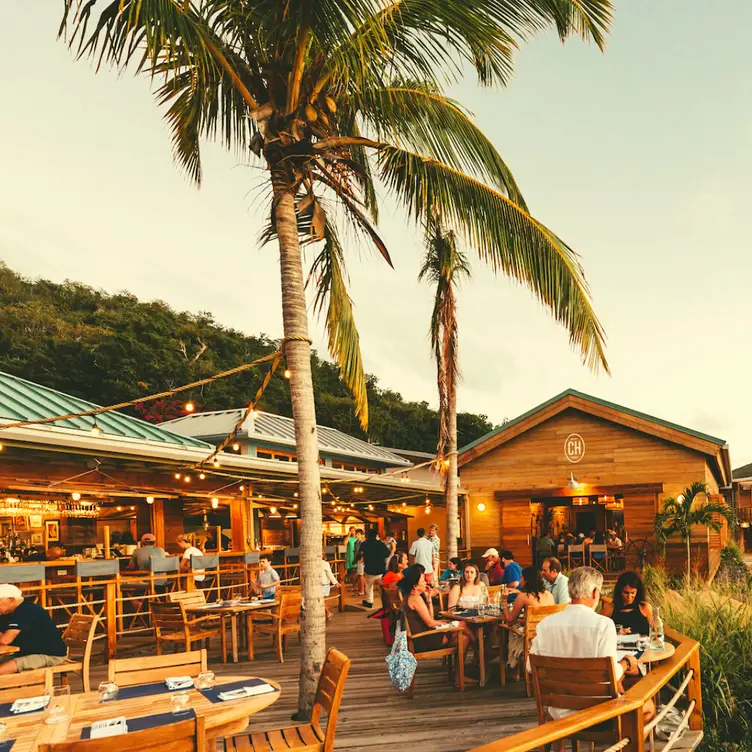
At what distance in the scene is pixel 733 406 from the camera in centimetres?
3512

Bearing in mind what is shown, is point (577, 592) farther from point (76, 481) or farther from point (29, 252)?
point (29, 252)

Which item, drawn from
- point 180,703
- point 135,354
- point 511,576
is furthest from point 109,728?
point 135,354

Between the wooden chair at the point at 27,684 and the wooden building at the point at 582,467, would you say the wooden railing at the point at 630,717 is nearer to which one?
the wooden chair at the point at 27,684

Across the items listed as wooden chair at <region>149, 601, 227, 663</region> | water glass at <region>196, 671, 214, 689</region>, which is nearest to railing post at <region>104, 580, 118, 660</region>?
wooden chair at <region>149, 601, 227, 663</region>

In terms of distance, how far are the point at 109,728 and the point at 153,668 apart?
1.15 meters

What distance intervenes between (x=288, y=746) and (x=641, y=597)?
12.8 feet

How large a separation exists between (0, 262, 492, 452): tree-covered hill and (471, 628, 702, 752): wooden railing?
92.9ft

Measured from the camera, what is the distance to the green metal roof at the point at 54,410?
10.7m

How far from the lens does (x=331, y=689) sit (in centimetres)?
437

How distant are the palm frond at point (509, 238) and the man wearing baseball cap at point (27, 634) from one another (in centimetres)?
523

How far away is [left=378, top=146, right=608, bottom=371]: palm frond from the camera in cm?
665

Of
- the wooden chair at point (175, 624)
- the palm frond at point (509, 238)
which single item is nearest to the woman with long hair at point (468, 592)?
the wooden chair at point (175, 624)

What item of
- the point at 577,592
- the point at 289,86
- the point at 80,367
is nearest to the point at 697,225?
the point at 289,86

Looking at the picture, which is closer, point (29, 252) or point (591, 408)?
point (591, 408)
